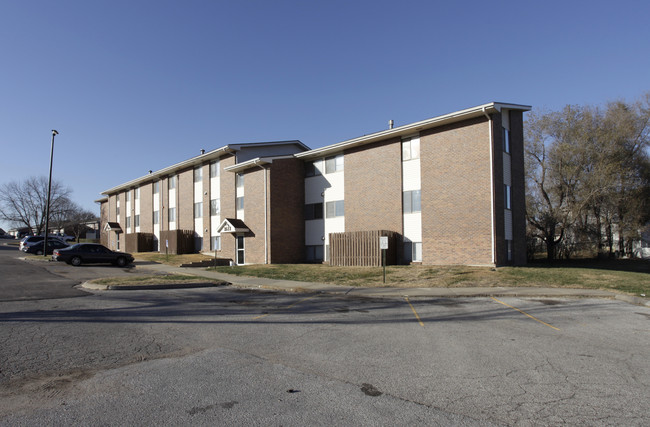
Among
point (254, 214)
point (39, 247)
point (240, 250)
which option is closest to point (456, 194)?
point (254, 214)

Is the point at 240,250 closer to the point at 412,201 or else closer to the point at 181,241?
the point at 181,241

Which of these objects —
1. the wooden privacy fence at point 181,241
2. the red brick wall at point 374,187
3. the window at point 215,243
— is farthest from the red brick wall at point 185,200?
the red brick wall at point 374,187

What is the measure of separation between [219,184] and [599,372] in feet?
105

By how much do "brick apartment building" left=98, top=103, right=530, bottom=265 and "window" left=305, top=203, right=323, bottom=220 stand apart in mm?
97

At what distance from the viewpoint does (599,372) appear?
569 cm

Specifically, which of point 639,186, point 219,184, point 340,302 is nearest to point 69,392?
point 340,302

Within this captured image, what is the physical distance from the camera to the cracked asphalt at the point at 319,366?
167 inches

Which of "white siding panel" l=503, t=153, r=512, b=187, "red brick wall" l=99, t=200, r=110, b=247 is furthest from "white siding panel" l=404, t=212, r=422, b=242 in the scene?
"red brick wall" l=99, t=200, r=110, b=247

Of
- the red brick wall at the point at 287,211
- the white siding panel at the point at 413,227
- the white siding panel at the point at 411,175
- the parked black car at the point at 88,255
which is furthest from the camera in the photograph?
the red brick wall at the point at 287,211

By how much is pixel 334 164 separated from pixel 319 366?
76.7ft

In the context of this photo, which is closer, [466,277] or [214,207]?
[466,277]

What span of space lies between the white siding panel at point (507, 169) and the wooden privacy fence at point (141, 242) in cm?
3585

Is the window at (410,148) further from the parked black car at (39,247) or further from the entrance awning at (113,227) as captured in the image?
the entrance awning at (113,227)

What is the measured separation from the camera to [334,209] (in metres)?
28.3
